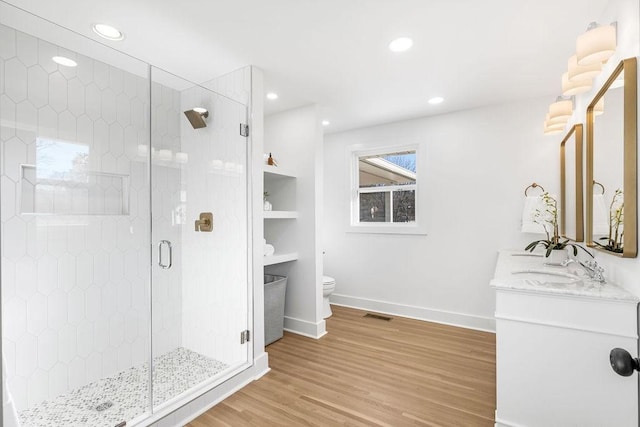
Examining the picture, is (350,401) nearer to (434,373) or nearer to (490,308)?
(434,373)

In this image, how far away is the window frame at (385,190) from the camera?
3.67 metres

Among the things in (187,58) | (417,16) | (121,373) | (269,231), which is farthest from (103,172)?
(417,16)

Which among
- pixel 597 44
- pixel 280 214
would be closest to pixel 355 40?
pixel 597 44

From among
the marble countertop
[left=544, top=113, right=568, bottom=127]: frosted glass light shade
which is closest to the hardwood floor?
the marble countertop

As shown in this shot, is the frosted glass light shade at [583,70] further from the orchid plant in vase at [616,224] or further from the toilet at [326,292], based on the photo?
the toilet at [326,292]

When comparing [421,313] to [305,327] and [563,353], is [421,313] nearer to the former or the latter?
[305,327]

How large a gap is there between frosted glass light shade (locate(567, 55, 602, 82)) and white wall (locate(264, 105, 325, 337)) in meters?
2.05

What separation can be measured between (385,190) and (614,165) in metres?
2.49

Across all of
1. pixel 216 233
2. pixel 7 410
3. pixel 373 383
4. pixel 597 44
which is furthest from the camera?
A: pixel 216 233

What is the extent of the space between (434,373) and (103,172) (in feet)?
9.36

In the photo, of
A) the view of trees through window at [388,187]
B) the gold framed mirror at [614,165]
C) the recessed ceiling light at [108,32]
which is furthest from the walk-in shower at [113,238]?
the gold framed mirror at [614,165]

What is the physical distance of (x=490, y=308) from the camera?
327 cm

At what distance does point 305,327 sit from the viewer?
319cm

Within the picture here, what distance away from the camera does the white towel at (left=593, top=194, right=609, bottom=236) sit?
175cm
